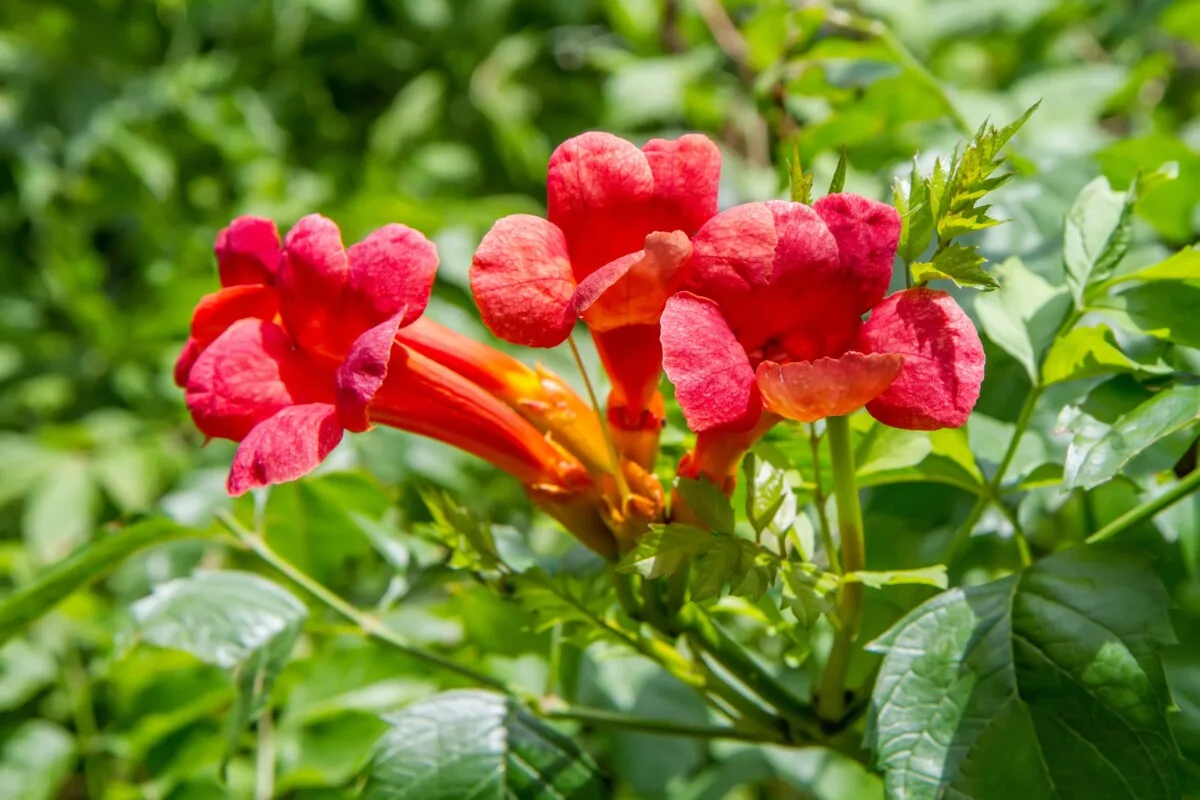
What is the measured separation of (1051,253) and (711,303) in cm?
59

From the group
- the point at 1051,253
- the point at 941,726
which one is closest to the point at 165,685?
the point at 941,726

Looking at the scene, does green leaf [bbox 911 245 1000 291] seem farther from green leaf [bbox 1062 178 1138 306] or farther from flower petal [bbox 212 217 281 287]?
flower petal [bbox 212 217 281 287]

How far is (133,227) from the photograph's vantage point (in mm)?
2676

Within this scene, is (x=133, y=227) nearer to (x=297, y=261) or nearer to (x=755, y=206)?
(x=297, y=261)

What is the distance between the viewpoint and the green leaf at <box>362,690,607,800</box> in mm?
812

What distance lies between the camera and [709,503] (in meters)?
0.67

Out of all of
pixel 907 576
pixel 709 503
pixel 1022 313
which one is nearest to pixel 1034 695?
pixel 907 576

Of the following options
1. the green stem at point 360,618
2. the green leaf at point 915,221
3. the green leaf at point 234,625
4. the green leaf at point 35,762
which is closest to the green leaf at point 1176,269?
the green leaf at point 915,221

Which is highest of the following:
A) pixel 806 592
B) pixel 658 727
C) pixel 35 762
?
pixel 806 592

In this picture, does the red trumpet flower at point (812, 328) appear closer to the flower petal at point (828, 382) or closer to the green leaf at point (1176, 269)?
the flower petal at point (828, 382)

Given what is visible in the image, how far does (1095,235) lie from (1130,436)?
20 centimetres

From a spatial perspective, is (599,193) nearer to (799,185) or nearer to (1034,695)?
(799,185)

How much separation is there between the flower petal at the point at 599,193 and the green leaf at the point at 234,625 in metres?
0.46

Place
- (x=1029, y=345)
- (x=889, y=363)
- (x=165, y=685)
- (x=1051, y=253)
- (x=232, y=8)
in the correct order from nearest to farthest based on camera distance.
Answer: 1. (x=889, y=363)
2. (x=1029, y=345)
3. (x=1051, y=253)
4. (x=165, y=685)
5. (x=232, y=8)
